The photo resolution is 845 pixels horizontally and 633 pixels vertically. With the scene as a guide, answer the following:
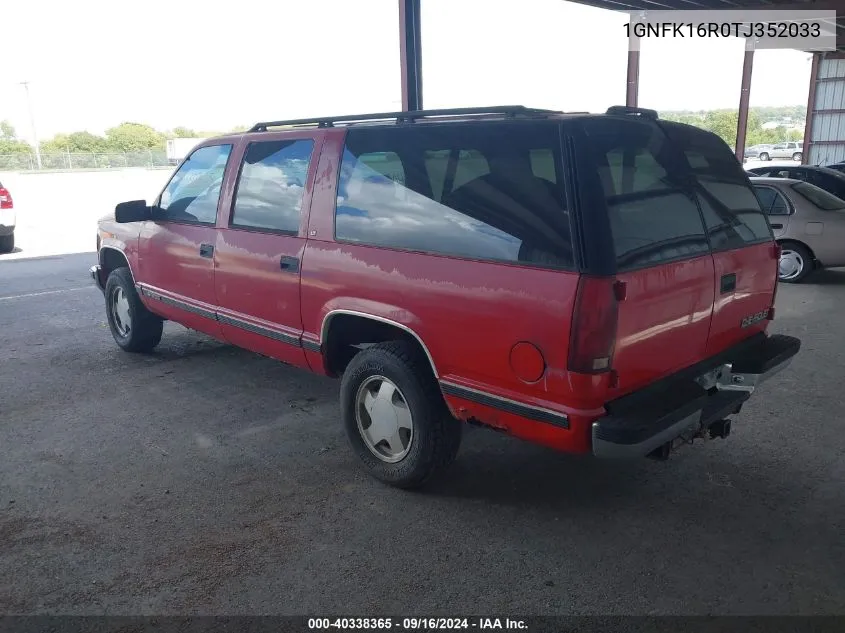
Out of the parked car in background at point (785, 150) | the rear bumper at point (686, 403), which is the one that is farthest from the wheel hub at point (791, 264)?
the parked car in background at point (785, 150)

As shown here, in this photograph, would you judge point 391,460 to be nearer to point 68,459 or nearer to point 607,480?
point 607,480

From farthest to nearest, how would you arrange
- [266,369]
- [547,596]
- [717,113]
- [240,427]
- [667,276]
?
[717,113]
[266,369]
[240,427]
[667,276]
[547,596]

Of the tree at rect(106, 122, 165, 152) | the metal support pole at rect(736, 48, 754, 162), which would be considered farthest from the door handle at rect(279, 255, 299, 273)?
the tree at rect(106, 122, 165, 152)

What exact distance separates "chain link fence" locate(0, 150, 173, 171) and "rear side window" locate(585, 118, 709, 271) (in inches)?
1677

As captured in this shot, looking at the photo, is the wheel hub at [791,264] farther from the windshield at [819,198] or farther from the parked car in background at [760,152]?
the parked car in background at [760,152]

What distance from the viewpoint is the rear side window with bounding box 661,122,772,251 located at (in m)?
3.42

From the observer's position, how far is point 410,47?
10.5 m

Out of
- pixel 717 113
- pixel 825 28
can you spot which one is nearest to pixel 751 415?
pixel 825 28

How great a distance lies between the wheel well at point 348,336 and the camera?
148 inches

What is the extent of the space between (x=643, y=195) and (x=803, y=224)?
23.6 feet

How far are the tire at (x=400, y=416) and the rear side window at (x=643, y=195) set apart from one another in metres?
1.19

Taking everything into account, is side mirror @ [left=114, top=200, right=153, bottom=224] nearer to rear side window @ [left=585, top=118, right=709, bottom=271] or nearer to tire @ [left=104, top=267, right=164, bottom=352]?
tire @ [left=104, top=267, right=164, bottom=352]

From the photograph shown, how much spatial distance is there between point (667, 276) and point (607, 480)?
4.40 ft

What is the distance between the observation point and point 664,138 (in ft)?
11.1
